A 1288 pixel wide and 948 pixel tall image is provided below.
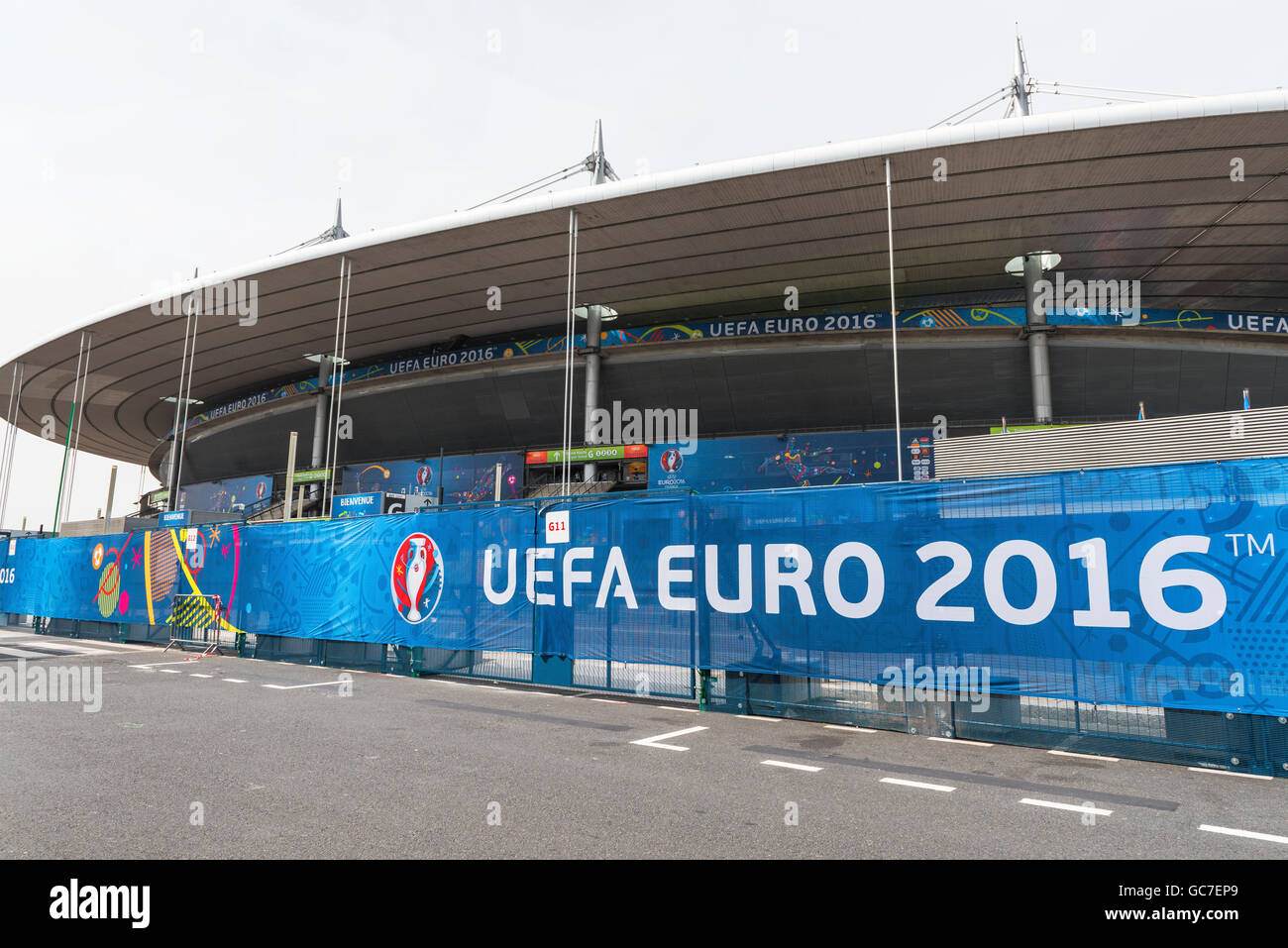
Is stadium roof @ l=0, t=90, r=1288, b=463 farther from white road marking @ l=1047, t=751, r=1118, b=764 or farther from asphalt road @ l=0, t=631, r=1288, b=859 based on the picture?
asphalt road @ l=0, t=631, r=1288, b=859

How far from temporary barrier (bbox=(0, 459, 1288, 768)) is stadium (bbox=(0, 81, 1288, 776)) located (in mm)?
38

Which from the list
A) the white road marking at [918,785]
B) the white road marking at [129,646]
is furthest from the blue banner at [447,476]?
the white road marking at [918,785]

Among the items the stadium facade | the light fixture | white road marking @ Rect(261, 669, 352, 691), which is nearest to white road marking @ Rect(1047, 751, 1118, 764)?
white road marking @ Rect(261, 669, 352, 691)

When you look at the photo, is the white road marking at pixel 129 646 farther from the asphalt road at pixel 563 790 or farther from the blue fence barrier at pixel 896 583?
the asphalt road at pixel 563 790

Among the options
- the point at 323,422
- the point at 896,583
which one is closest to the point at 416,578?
the point at 896,583

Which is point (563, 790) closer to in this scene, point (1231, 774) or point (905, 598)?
point (905, 598)

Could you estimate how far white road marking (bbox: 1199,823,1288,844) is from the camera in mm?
4562

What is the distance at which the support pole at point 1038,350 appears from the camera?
23.9 m

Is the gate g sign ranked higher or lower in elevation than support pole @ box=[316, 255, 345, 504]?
lower
